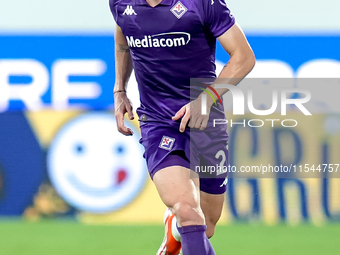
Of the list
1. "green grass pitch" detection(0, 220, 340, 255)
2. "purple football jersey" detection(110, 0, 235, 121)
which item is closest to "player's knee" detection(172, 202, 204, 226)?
A: "purple football jersey" detection(110, 0, 235, 121)

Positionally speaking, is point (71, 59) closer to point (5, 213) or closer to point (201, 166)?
point (5, 213)

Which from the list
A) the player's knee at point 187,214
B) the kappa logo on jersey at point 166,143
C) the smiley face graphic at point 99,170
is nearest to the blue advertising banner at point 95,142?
the smiley face graphic at point 99,170

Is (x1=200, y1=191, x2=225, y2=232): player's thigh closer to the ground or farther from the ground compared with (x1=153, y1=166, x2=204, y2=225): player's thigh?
closer to the ground

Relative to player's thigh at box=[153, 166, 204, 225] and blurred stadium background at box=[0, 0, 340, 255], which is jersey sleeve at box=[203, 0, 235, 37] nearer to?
player's thigh at box=[153, 166, 204, 225]

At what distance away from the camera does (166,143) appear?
330 cm

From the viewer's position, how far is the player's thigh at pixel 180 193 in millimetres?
3000

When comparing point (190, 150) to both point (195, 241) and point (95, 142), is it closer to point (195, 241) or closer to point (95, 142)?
point (195, 241)

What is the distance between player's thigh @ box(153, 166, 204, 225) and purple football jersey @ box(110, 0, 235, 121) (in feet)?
1.32

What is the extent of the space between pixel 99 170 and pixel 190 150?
320 centimetres

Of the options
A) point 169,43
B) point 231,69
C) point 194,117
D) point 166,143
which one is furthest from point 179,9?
point 166,143

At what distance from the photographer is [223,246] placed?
534cm

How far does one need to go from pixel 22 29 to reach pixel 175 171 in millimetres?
4149

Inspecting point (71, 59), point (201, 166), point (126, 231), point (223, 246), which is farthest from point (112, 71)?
point (201, 166)

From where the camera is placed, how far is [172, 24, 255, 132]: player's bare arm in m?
3.15
